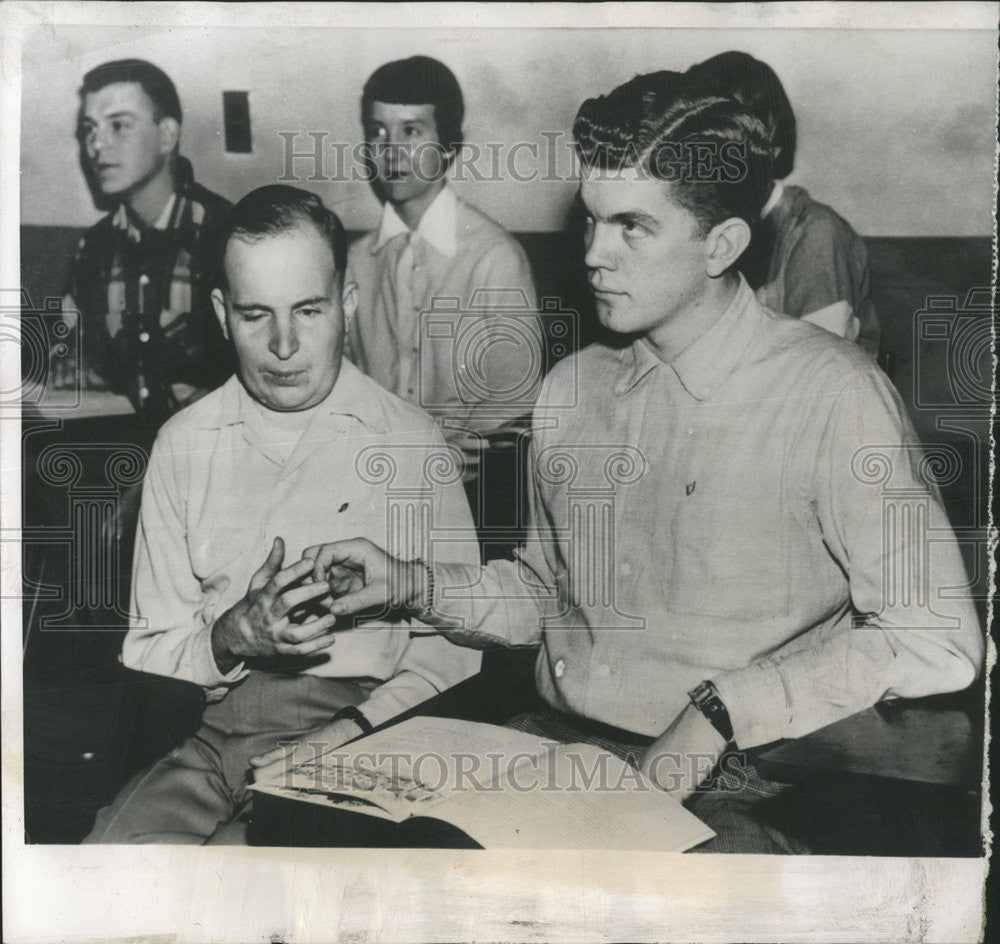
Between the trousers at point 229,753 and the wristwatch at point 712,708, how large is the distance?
0.94 m

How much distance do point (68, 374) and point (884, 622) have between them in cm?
245

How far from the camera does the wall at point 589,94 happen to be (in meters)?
2.91

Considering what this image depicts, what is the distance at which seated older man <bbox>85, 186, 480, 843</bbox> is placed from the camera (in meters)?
2.94

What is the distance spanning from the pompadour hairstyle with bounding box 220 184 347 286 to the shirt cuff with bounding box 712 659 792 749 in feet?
5.24

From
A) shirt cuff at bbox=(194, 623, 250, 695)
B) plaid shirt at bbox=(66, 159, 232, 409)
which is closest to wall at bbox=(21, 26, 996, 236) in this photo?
plaid shirt at bbox=(66, 159, 232, 409)

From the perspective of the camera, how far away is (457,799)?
9.73 feet

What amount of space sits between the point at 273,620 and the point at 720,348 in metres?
1.49

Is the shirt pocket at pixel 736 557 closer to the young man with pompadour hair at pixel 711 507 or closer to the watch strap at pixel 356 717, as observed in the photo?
the young man with pompadour hair at pixel 711 507

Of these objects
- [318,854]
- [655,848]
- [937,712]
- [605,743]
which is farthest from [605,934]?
[937,712]

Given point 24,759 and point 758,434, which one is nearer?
point 758,434

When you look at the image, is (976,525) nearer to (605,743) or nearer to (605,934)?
(605,743)

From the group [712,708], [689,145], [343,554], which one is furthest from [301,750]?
[689,145]

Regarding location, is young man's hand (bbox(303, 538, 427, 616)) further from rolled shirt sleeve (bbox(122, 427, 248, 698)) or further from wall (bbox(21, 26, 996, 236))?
wall (bbox(21, 26, 996, 236))

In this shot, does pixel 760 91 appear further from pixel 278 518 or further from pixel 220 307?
pixel 278 518
